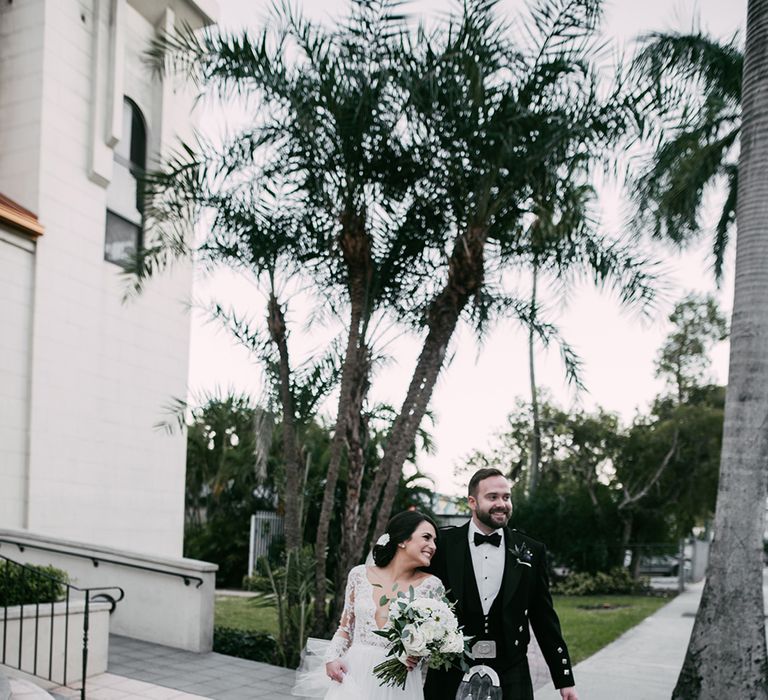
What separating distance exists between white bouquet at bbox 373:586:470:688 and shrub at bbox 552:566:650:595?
775 inches

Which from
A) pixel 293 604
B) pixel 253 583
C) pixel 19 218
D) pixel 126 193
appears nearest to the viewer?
pixel 293 604

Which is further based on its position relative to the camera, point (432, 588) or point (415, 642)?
point (432, 588)

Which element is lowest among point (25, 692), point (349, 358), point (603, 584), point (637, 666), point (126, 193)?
point (603, 584)

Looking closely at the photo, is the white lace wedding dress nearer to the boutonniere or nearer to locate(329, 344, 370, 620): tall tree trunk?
the boutonniere

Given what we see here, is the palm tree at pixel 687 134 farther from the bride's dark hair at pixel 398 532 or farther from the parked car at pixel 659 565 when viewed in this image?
the parked car at pixel 659 565

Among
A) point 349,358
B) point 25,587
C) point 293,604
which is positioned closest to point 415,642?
point 349,358

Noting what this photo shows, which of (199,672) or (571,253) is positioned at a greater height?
(571,253)

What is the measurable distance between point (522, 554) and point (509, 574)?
127 mm

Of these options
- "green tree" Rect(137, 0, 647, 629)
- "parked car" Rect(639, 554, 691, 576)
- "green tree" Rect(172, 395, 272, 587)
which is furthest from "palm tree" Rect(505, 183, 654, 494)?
"parked car" Rect(639, 554, 691, 576)

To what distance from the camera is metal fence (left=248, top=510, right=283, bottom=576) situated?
72.3 ft

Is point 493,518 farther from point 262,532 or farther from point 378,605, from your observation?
point 262,532

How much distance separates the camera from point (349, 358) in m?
9.73

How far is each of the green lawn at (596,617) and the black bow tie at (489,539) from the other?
7701 mm

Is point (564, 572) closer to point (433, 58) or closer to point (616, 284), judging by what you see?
point (616, 284)
